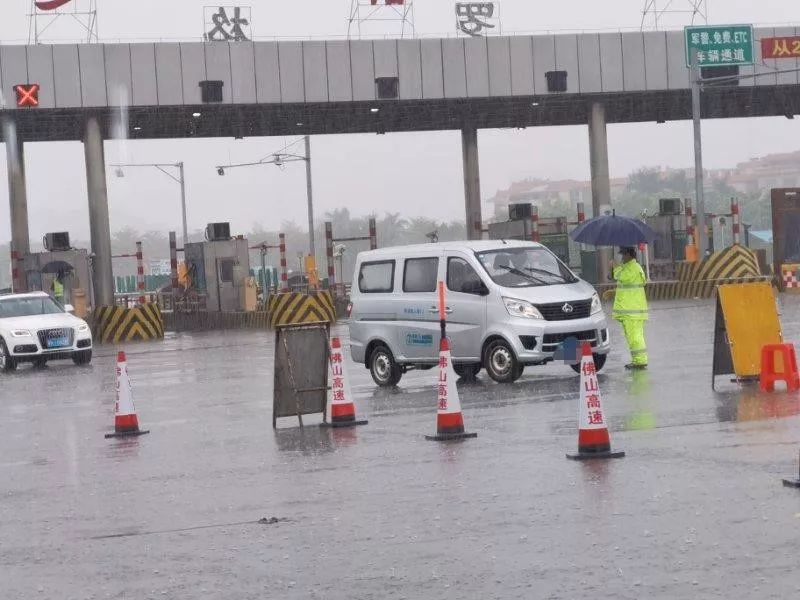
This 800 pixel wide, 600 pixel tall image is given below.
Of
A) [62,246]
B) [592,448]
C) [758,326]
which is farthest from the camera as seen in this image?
[62,246]

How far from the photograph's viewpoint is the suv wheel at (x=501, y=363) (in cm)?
2011

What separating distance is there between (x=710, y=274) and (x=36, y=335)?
24306mm

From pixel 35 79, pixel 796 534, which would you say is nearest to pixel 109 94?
pixel 35 79

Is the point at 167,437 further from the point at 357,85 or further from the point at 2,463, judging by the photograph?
the point at 357,85

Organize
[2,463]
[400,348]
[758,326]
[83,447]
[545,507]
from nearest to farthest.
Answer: [545,507] → [2,463] → [83,447] → [758,326] → [400,348]

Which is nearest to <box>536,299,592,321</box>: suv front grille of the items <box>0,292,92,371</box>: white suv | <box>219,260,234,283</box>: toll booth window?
<box>0,292,92,371</box>: white suv

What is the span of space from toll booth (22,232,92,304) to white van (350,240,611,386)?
30.0 m

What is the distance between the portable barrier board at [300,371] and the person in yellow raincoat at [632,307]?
583 centimetres

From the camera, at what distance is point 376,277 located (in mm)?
22094

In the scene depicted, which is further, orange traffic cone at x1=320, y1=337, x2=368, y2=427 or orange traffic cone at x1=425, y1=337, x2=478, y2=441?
orange traffic cone at x1=320, y1=337, x2=368, y2=427

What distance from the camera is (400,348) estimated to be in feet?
69.7

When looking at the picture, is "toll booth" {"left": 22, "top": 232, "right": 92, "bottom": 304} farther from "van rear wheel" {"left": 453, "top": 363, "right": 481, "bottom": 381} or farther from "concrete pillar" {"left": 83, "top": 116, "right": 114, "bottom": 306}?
"van rear wheel" {"left": 453, "top": 363, "right": 481, "bottom": 381}

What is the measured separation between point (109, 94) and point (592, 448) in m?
37.8

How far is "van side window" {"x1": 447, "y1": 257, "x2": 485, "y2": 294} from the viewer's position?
20656mm
